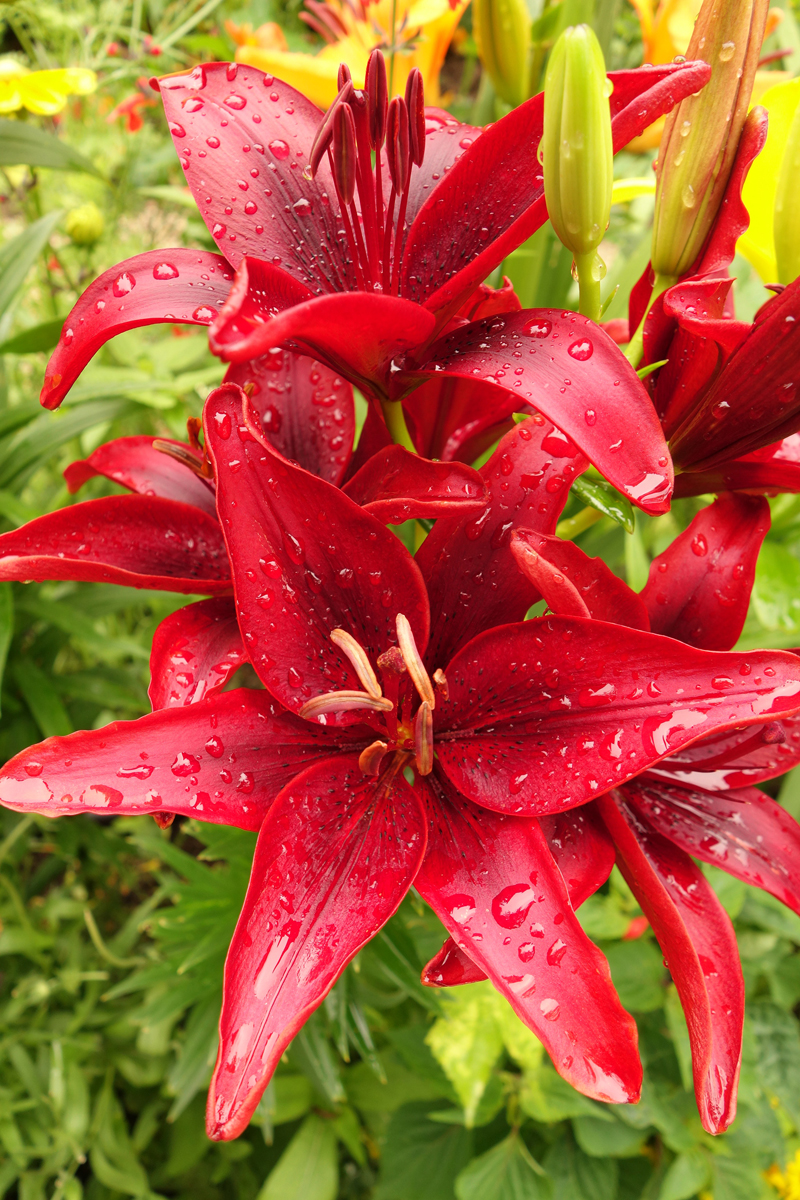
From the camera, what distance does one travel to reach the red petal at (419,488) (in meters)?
0.36

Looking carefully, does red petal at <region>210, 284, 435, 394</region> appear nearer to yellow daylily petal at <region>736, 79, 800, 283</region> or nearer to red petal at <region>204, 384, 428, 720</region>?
red petal at <region>204, 384, 428, 720</region>

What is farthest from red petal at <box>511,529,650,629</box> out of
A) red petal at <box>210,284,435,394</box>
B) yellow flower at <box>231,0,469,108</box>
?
yellow flower at <box>231,0,469,108</box>

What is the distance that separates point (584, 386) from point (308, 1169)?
97cm

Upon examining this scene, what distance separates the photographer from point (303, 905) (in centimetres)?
37

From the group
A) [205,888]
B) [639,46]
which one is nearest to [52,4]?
[639,46]

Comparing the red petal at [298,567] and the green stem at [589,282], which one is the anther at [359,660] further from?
the green stem at [589,282]

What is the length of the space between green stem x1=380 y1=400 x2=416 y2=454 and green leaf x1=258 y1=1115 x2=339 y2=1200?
886mm

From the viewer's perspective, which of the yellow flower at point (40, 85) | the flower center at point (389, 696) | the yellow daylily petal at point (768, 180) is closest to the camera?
the flower center at point (389, 696)

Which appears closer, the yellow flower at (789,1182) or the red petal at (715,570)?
the red petal at (715,570)

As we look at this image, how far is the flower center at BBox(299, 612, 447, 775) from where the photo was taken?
0.37m

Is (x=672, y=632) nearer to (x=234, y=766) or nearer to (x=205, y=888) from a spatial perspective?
(x=234, y=766)

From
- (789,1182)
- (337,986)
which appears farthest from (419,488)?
(789,1182)

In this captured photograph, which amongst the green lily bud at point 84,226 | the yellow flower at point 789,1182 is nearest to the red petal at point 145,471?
the green lily bud at point 84,226

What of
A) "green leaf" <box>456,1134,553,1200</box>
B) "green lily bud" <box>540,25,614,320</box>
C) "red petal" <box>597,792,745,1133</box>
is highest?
"green lily bud" <box>540,25,614,320</box>
